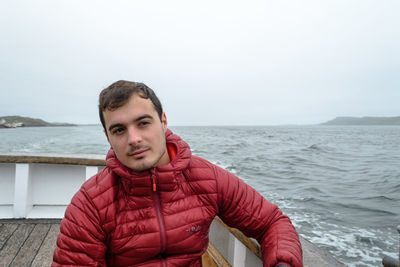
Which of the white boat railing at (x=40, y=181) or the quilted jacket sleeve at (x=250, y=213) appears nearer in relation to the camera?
the quilted jacket sleeve at (x=250, y=213)

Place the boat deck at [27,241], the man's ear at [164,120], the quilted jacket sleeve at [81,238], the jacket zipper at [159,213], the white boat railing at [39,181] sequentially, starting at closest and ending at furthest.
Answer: the quilted jacket sleeve at [81,238] → the jacket zipper at [159,213] → the man's ear at [164,120] → the boat deck at [27,241] → the white boat railing at [39,181]

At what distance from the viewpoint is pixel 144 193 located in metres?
1.10

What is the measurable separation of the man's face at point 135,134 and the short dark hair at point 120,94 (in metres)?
0.02

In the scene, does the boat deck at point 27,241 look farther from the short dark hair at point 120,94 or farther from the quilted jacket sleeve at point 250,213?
the short dark hair at point 120,94

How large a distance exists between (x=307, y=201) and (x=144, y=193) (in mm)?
6051

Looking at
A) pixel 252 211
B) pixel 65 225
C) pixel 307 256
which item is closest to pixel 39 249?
pixel 65 225

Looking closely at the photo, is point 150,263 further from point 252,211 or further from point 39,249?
point 39,249

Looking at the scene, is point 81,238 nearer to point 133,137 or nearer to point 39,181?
point 133,137

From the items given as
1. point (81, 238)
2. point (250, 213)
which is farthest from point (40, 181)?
point (250, 213)

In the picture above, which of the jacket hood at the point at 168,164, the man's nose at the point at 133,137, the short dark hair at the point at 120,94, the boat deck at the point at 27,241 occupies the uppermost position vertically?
the short dark hair at the point at 120,94

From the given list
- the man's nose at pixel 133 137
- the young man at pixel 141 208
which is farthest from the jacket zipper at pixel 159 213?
the man's nose at pixel 133 137

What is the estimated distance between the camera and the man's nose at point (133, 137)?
3.51 feet

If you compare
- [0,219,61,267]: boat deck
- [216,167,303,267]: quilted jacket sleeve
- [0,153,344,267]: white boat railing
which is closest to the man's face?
[216,167,303,267]: quilted jacket sleeve

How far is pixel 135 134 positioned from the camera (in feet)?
3.56
